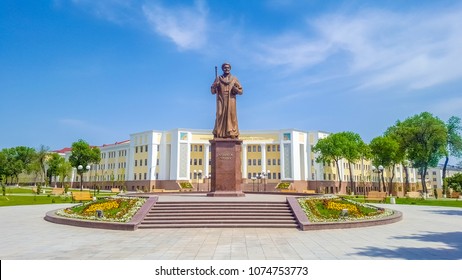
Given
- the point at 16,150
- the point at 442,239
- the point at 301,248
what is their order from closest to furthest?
the point at 301,248 < the point at 442,239 < the point at 16,150

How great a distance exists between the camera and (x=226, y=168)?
20531mm

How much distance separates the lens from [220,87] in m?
21.8

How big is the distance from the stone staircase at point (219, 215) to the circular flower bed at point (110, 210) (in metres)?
1.05

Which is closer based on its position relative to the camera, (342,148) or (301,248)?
(301,248)

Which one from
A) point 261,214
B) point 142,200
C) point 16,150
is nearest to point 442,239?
point 261,214

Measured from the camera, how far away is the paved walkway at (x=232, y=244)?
8703mm

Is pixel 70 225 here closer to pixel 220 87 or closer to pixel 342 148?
pixel 220 87

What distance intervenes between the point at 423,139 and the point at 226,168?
159 feet

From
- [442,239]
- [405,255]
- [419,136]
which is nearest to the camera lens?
[405,255]

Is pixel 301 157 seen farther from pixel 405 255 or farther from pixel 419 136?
pixel 405 255

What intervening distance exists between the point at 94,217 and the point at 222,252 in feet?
28.6

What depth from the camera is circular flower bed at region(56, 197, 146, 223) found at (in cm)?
1504

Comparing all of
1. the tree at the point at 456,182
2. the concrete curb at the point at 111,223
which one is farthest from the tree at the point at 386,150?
the concrete curb at the point at 111,223
